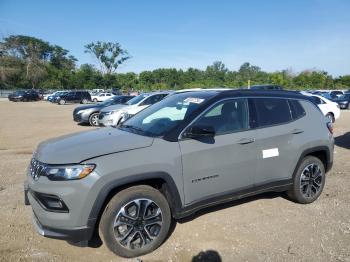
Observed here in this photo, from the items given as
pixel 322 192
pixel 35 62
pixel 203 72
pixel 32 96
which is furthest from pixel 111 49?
pixel 322 192

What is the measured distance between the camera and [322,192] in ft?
19.1

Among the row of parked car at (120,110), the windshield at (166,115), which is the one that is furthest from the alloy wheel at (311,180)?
the row of parked car at (120,110)

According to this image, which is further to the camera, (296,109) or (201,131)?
(296,109)

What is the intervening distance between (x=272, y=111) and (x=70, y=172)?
9.24 feet

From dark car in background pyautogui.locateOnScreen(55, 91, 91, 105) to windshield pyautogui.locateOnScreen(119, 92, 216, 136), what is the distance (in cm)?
3731

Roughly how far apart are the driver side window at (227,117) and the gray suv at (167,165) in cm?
1

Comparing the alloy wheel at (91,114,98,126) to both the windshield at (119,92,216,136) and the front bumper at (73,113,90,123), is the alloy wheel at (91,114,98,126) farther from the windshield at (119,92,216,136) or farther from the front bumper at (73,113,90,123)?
the windshield at (119,92,216,136)

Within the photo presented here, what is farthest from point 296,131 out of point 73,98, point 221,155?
point 73,98

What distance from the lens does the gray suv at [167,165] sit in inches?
136

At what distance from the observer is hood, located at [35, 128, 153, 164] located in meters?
3.53

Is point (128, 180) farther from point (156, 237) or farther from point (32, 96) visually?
point (32, 96)

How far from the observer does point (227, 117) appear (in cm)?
441

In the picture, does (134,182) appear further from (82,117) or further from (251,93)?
(82,117)

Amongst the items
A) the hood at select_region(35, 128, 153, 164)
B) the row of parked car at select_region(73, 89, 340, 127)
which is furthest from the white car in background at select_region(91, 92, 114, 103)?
the hood at select_region(35, 128, 153, 164)
